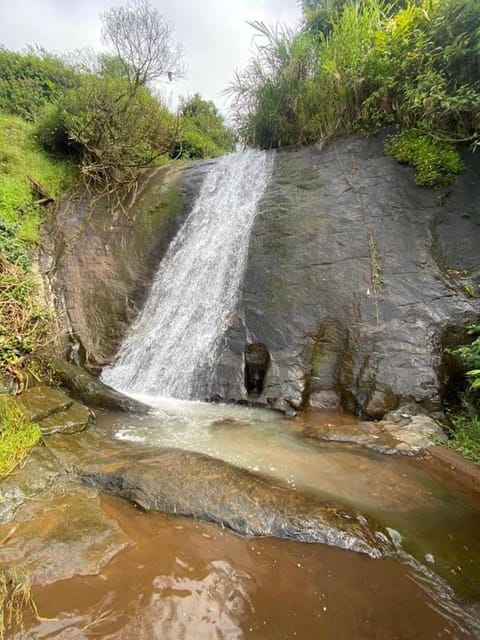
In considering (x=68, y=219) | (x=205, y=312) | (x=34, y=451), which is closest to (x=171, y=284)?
(x=205, y=312)

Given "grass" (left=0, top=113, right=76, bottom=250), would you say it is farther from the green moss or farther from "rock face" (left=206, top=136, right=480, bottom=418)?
the green moss

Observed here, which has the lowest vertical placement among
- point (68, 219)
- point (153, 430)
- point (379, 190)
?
point (153, 430)

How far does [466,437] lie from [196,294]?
492 centimetres

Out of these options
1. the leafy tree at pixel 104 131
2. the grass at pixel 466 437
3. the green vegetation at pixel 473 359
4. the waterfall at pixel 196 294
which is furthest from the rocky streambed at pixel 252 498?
the leafy tree at pixel 104 131

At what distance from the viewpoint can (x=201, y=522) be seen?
8.17ft

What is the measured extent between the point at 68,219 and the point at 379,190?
277 inches

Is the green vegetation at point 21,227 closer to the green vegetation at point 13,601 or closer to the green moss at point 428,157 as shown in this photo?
the green vegetation at point 13,601

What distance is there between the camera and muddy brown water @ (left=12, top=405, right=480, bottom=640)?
1.69m

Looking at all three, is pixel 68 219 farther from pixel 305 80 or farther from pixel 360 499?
pixel 360 499

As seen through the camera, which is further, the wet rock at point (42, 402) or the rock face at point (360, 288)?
the rock face at point (360, 288)

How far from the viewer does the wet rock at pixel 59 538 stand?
1.97 m

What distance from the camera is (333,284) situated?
18.8 feet

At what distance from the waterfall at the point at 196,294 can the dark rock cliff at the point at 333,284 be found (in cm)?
30

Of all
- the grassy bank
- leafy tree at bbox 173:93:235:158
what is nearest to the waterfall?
the grassy bank
